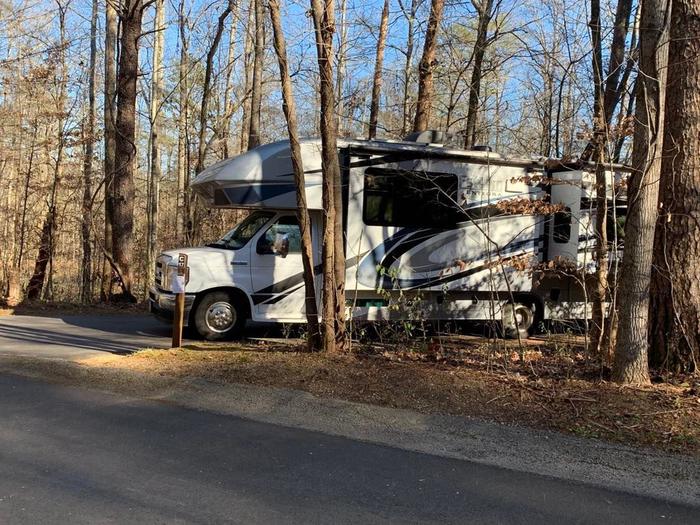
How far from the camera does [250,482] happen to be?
4.15 meters

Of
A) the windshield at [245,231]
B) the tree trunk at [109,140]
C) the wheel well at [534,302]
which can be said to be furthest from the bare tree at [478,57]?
the tree trunk at [109,140]

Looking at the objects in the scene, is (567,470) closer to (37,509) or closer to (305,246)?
(37,509)

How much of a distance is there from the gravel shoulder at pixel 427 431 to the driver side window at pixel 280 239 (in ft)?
11.5

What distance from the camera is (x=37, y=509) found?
3607 mm

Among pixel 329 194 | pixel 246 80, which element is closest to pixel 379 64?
pixel 246 80

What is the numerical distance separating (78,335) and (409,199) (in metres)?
6.33

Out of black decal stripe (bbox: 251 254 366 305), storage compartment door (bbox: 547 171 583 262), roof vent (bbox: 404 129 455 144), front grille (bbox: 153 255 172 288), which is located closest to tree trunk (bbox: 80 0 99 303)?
front grille (bbox: 153 255 172 288)

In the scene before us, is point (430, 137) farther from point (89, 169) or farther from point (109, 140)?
point (89, 169)

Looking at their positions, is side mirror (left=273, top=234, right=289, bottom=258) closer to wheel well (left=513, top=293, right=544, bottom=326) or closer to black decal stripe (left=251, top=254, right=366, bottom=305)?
black decal stripe (left=251, top=254, right=366, bottom=305)

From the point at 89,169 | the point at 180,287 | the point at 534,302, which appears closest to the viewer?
the point at 180,287

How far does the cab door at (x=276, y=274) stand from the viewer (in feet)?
33.3

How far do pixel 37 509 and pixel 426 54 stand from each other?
41.5ft

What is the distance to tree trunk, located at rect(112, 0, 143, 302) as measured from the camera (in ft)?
49.5

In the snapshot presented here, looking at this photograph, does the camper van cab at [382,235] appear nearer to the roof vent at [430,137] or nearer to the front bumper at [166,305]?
the front bumper at [166,305]
